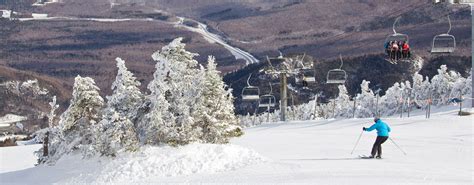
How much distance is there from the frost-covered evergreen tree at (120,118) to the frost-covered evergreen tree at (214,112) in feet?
5.36

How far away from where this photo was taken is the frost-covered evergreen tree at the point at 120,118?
21578 millimetres

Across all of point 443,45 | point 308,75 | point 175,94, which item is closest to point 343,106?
point 308,75

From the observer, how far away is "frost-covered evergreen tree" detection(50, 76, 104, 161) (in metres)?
23.2

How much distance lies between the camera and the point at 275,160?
2173cm

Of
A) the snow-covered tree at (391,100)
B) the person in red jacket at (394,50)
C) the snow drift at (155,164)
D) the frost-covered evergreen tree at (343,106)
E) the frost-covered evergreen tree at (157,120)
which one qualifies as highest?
the person in red jacket at (394,50)

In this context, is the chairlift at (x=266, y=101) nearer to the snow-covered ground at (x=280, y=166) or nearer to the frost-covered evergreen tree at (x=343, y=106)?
the snow-covered ground at (x=280, y=166)

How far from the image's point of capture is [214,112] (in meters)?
22.6

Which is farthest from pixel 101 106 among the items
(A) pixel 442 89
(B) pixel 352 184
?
(A) pixel 442 89

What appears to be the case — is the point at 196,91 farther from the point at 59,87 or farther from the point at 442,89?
the point at 59,87

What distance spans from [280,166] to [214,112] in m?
2.79

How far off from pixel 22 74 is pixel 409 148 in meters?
183

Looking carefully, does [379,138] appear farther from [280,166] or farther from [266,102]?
[266,102]

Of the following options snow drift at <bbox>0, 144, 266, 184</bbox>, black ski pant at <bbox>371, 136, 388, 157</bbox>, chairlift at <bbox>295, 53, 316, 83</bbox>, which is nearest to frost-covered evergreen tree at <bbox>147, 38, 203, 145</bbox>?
snow drift at <bbox>0, 144, 266, 184</bbox>

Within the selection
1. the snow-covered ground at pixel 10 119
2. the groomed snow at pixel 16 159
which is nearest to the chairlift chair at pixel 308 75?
the groomed snow at pixel 16 159
